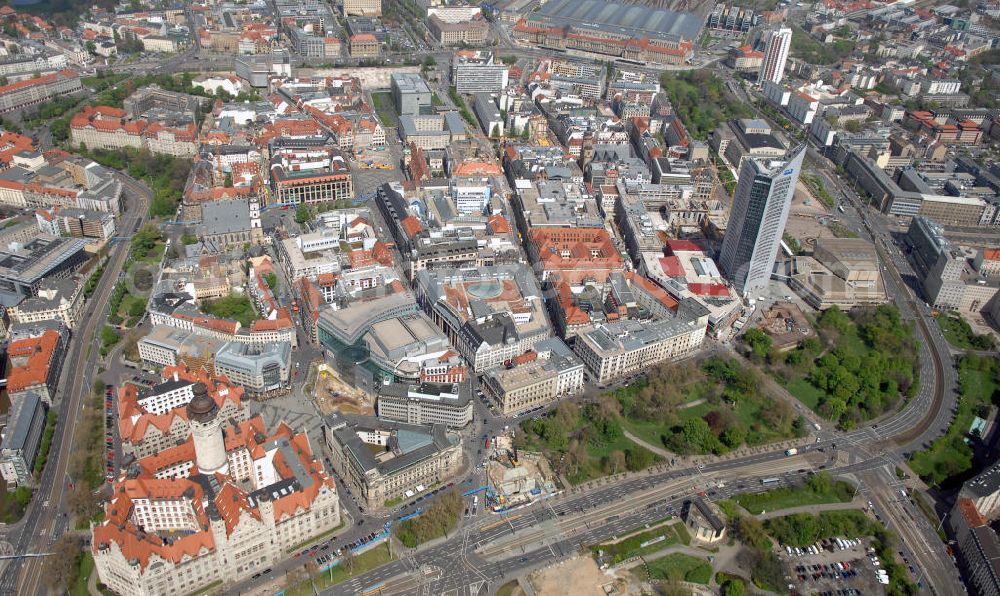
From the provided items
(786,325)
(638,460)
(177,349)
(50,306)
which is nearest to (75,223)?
(50,306)

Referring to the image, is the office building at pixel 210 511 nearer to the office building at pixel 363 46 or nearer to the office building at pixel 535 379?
the office building at pixel 535 379

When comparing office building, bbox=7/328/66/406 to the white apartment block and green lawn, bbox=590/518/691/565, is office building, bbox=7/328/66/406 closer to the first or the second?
the white apartment block

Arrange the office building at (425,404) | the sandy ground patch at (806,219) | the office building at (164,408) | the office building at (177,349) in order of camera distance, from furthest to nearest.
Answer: the sandy ground patch at (806,219) → the office building at (177,349) → the office building at (425,404) → the office building at (164,408)

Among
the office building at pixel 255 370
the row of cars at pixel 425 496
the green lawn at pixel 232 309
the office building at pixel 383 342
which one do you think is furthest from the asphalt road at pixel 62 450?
the row of cars at pixel 425 496

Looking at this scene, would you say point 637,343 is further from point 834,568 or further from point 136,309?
point 136,309

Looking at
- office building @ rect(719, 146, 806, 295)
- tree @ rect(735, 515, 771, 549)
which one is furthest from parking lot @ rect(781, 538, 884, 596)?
office building @ rect(719, 146, 806, 295)
